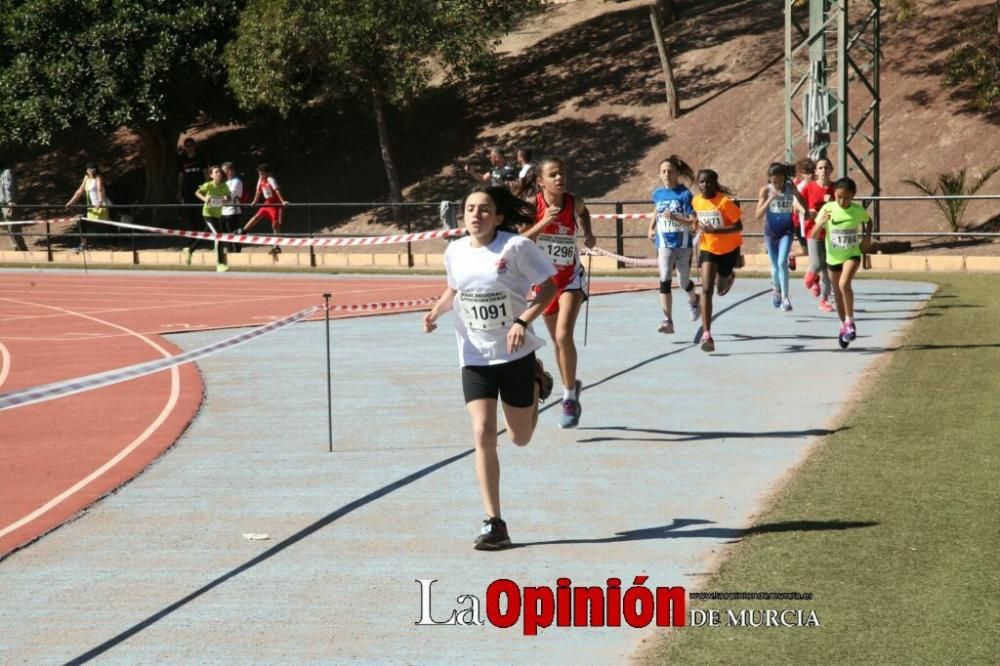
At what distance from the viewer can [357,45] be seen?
123ft

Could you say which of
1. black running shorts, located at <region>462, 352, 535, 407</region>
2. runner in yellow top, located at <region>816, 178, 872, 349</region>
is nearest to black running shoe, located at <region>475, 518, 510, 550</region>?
black running shorts, located at <region>462, 352, 535, 407</region>

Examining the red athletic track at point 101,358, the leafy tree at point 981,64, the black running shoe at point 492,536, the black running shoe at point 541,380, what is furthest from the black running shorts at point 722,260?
the leafy tree at point 981,64

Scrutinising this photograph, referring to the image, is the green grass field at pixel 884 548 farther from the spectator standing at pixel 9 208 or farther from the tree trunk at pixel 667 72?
the spectator standing at pixel 9 208

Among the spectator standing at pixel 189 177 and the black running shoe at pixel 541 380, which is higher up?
the spectator standing at pixel 189 177

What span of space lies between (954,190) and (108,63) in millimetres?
21676

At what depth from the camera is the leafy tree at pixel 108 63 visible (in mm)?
39688

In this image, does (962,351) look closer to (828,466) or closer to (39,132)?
(828,466)

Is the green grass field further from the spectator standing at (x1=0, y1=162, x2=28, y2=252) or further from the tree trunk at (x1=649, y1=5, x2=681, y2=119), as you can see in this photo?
the spectator standing at (x1=0, y1=162, x2=28, y2=252)

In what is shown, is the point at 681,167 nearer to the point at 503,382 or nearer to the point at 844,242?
the point at 844,242

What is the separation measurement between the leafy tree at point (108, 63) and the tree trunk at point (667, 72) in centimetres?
1089

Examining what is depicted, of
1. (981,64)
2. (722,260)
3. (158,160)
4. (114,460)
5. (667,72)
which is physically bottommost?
(114,460)

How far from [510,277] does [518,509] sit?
1.43 meters

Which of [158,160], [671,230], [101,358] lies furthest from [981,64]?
[101,358]

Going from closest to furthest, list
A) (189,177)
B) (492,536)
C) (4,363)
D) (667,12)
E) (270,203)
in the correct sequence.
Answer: (492,536), (4,363), (270,203), (189,177), (667,12)
